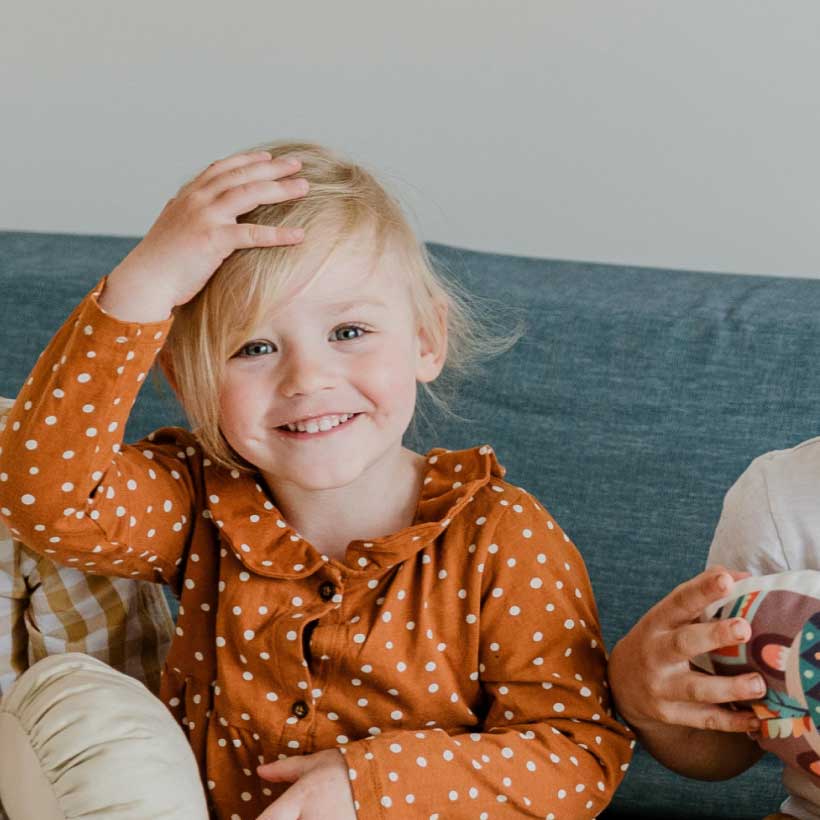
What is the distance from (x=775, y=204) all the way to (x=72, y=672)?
116 centimetres

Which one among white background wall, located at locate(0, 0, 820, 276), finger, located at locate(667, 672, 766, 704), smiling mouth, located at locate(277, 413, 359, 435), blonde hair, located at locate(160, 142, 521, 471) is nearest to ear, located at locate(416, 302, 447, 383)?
blonde hair, located at locate(160, 142, 521, 471)

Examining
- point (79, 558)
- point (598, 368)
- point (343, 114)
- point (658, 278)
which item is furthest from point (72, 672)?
point (343, 114)

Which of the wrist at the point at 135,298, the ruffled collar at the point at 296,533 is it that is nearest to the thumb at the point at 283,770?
the ruffled collar at the point at 296,533

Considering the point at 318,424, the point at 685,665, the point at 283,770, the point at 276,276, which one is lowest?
the point at 283,770

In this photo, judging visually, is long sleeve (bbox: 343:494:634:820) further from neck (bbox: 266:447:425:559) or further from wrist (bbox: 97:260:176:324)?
wrist (bbox: 97:260:176:324)

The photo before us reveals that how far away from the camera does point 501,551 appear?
1.16 meters

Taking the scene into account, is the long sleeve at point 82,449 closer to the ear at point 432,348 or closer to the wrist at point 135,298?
the wrist at point 135,298

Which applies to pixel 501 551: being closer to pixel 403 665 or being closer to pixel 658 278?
pixel 403 665

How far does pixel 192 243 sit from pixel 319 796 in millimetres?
426

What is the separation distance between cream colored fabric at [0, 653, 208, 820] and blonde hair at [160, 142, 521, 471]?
0.77 feet

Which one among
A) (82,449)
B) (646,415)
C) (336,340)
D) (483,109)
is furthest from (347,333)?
(483,109)

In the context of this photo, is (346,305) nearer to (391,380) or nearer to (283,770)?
(391,380)

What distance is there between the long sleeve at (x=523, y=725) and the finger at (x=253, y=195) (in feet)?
1.05

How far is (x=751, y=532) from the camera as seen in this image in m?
1.13
